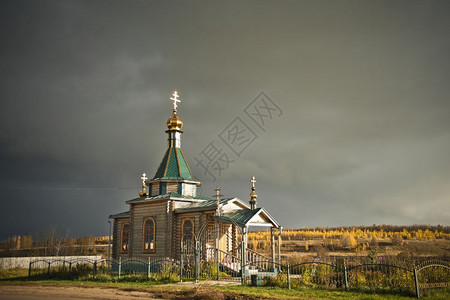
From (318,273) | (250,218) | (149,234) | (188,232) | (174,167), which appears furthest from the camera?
(174,167)

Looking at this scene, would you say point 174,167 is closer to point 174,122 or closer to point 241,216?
point 174,122

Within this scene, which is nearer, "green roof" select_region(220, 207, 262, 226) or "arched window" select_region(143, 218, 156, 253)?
"green roof" select_region(220, 207, 262, 226)

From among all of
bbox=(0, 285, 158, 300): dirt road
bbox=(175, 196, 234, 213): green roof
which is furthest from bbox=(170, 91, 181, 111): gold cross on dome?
bbox=(0, 285, 158, 300): dirt road

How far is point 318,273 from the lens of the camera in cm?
1600

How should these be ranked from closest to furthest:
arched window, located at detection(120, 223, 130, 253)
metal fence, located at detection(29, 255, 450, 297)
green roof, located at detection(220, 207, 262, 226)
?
metal fence, located at detection(29, 255, 450, 297) < green roof, located at detection(220, 207, 262, 226) < arched window, located at detection(120, 223, 130, 253)

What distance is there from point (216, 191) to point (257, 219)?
2.52 m

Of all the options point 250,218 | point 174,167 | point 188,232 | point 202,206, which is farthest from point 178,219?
point 250,218

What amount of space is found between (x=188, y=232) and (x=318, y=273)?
27.2 ft

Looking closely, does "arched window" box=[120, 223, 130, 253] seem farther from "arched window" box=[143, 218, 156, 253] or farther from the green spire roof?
the green spire roof

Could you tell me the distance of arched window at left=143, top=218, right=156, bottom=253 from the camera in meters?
23.3

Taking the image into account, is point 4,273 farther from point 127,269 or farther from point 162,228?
point 162,228

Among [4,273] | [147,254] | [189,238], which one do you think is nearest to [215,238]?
[189,238]

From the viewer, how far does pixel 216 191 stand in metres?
20.8

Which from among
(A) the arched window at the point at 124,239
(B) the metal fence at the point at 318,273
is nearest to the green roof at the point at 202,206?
(B) the metal fence at the point at 318,273
